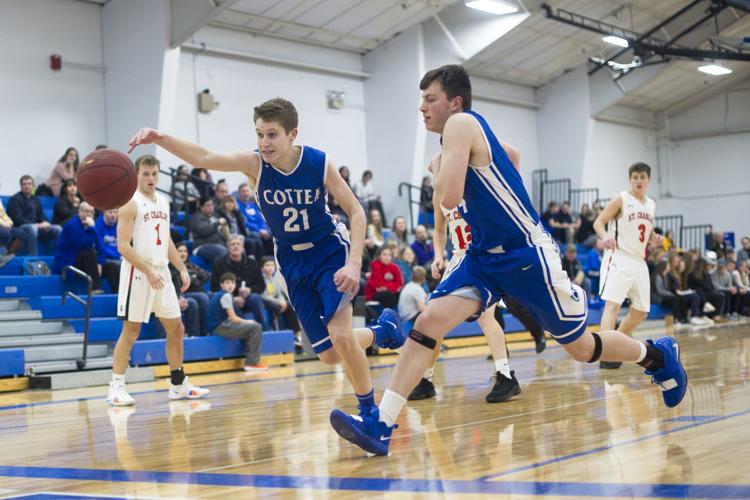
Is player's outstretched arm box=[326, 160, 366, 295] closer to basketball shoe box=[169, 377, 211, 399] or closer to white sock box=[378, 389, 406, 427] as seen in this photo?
white sock box=[378, 389, 406, 427]

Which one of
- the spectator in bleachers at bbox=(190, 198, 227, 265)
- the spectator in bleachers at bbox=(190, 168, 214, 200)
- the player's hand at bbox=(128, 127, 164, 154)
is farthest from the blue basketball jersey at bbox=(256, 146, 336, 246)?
the spectator in bleachers at bbox=(190, 168, 214, 200)

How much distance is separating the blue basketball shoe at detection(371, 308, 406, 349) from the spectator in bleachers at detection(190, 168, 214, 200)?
881 cm

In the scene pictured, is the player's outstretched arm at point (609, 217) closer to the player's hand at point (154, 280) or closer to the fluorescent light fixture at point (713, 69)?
the player's hand at point (154, 280)

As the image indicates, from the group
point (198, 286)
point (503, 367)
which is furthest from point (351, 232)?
point (198, 286)

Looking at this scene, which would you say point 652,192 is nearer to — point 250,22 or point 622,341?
point 250,22

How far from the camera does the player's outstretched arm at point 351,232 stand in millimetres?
3980

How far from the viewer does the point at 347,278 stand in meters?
3.97

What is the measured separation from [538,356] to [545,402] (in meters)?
4.93

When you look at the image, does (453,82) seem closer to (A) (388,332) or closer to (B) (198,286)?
(A) (388,332)

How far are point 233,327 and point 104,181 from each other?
5.89 meters

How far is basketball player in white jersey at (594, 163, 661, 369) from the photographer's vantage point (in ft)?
24.7

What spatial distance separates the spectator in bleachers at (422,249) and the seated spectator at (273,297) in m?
3.19

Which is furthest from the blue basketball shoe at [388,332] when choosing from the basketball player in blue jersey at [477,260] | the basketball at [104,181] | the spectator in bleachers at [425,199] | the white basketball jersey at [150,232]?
the spectator in bleachers at [425,199]

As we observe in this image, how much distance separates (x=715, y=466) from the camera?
306 cm
